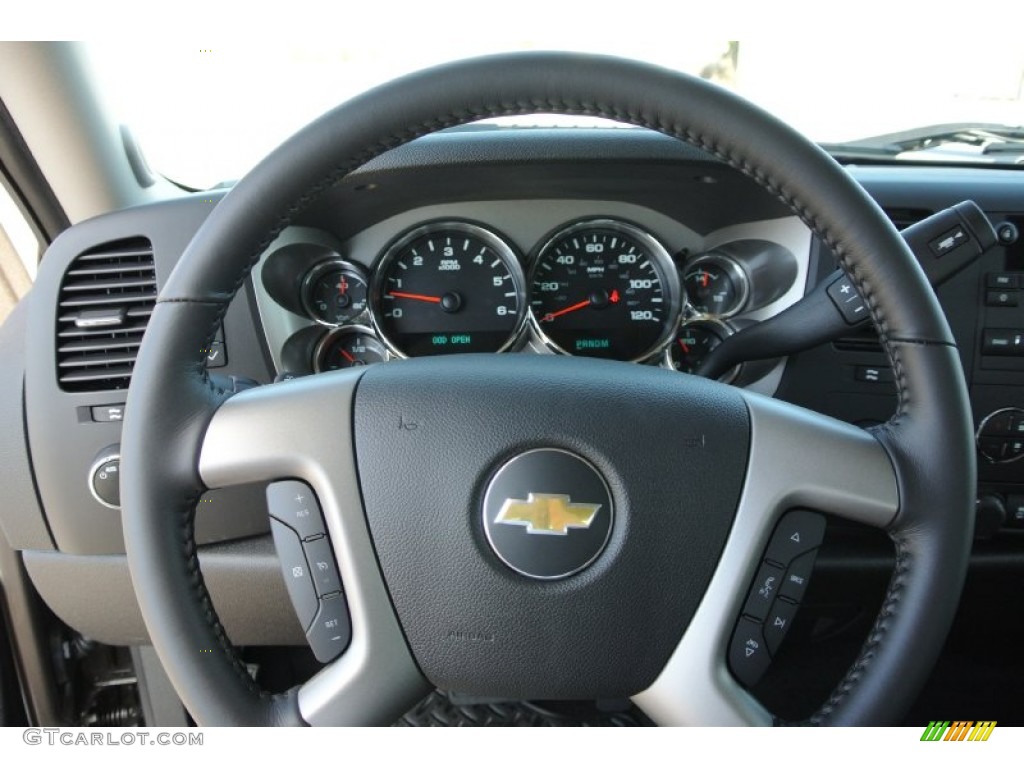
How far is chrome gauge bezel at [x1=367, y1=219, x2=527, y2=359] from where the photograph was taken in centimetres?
177

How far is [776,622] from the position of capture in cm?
94

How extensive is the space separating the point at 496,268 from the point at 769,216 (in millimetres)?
576

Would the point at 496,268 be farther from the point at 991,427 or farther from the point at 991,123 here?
the point at 991,123

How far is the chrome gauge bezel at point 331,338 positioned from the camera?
5.74 feet

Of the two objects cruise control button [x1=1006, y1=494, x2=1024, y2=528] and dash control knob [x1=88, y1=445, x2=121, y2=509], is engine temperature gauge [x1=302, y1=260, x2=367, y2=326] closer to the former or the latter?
dash control knob [x1=88, y1=445, x2=121, y2=509]

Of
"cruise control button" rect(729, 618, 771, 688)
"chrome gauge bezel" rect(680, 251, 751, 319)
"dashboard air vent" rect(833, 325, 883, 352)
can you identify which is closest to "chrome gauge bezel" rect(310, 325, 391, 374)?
"chrome gauge bezel" rect(680, 251, 751, 319)

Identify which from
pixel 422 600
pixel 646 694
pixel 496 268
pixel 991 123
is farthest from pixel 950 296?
pixel 422 600

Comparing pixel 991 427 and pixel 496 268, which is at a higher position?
pixel 496 268

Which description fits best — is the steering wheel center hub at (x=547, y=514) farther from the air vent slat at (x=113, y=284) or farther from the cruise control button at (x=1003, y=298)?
the cruise control button at (x=1003, y=298)

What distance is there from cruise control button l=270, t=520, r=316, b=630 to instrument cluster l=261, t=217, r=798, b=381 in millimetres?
819

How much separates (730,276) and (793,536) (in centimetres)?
96

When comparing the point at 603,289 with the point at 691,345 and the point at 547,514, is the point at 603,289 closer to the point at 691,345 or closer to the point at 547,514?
the point at 691,345

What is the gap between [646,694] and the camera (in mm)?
962

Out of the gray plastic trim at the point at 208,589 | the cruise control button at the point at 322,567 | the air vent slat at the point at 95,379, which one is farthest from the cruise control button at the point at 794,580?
the air vent slat at the point at 95,379
